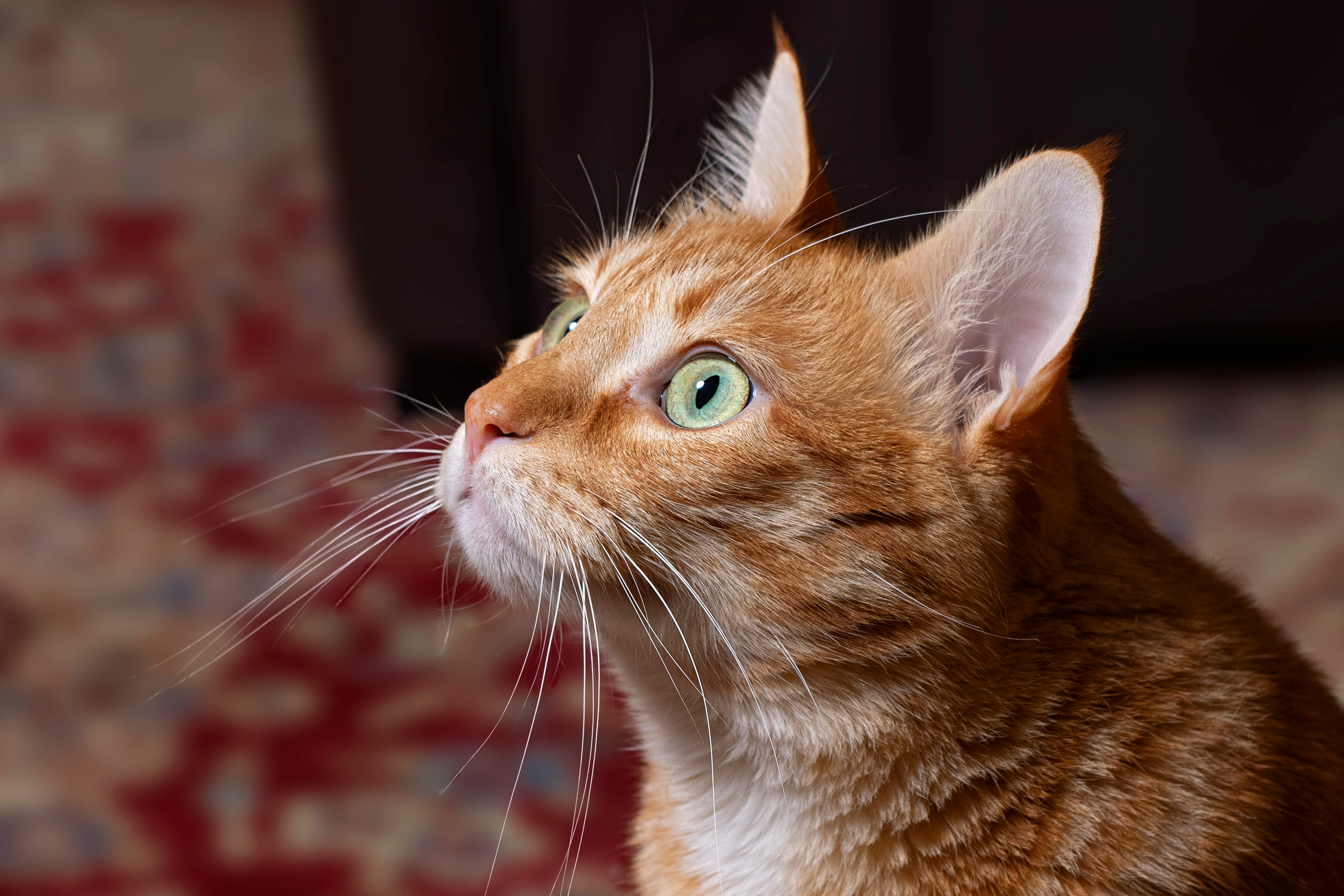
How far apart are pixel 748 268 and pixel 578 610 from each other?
29 cm

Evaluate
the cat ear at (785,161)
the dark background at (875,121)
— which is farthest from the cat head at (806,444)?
the dark background at (875,121)

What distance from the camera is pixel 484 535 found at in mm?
955

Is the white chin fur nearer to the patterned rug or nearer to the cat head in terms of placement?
the cat head

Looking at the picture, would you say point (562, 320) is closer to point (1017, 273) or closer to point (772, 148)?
point (772, 148)

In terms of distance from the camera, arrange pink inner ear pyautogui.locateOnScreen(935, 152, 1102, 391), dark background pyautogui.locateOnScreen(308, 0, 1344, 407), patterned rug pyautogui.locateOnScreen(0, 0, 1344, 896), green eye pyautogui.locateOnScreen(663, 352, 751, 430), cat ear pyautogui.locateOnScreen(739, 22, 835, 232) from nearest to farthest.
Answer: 1. pink inner ear pyautogui.locateOnScreen(935, 152, 1102, 391)
2. green eye pyautogui.locateOnScreen(663, 352, 751, 430)
3. cat ear pyautogui.locateOnScreen(739, 22, 835, 232)
4. patterned rug pyautogui.locateOnScreen(0, 0, 1344, 896)
5. dark background pyautogui.locateOnScreen(308, 0, 1344, 407)

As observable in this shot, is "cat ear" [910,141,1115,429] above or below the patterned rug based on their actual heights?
above

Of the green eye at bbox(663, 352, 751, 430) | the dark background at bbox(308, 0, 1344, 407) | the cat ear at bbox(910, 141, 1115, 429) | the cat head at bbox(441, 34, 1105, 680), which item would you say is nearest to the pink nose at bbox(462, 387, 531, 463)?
the cat head at bbox(441, 34, 1105, 680)

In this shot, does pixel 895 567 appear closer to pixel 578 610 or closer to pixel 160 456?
pixel 578 610

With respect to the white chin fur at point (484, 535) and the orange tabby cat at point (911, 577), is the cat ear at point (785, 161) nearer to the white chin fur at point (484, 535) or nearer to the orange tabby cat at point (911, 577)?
the orange tabby cat at point (911, 577)

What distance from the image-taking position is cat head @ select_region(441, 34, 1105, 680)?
898 mm

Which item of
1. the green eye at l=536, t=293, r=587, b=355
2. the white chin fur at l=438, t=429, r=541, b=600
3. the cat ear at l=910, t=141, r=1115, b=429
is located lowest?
the white chin fur at l=438, t=429, r=541, b=600

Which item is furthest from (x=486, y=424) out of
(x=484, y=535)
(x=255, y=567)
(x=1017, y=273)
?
(x=255, y=567)

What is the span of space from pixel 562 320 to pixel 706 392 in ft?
0.83

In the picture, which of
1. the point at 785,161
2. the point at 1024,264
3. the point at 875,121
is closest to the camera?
the point at 1024,264
